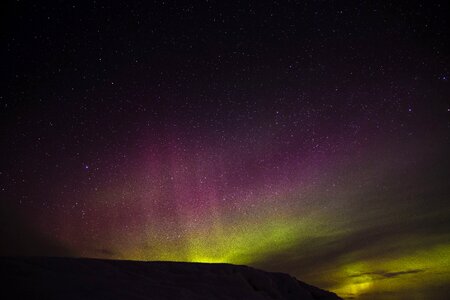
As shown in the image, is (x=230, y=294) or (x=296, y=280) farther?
(x=296, y=280)

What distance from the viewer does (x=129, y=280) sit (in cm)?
603

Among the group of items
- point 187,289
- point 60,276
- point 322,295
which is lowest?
point 322,295

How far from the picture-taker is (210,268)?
873 cm

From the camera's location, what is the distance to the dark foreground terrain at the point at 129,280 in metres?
4.59

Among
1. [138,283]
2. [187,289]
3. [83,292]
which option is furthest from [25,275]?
[187,289]

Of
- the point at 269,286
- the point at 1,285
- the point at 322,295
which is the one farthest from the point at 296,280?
the point at 1,285

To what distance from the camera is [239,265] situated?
9969 millimetres

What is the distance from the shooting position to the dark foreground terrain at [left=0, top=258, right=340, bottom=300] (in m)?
4.59

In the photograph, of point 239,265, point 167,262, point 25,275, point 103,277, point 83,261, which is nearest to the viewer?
point 25,275

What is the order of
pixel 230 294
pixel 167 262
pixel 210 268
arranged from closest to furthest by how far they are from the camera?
pixel 230 294 → pixel 167 262 → pixel 210 268

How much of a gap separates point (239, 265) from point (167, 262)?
280cm

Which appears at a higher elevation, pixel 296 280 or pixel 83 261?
pixel 83 261

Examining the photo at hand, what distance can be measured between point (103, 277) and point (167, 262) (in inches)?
103

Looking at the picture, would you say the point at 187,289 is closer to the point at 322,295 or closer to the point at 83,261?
the point at 83,261
